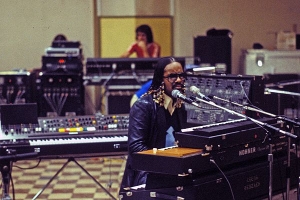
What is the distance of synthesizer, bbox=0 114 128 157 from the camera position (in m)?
5.62

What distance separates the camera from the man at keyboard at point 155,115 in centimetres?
450

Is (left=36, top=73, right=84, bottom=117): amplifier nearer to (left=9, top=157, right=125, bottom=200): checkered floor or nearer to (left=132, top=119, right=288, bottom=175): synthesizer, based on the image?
(left=9, top=157, right=125, bottom=200): checkered floor

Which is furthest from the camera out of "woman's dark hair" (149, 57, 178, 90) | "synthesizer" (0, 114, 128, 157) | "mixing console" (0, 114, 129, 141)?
"mixing console" (0, 114, 129, 141)

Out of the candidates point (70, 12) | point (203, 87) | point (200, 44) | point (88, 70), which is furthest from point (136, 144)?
point (70, 12)

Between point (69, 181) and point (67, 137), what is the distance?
2363 millimetres

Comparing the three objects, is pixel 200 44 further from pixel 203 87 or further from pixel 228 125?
pixel 228 125

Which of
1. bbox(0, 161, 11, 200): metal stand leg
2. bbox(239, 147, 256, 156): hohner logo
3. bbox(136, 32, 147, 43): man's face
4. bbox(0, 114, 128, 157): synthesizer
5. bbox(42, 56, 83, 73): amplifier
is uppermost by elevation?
bbox(136, 32, 147, 43): man's face

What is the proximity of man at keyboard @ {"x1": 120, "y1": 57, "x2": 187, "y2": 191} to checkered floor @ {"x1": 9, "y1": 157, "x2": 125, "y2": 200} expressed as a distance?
2.10m

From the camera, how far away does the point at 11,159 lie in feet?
15.8

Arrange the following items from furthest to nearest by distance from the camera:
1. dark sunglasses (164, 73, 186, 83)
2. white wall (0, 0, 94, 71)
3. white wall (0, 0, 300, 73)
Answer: white wall (0, 0, 300, 73), white wall (0, 0, 94, 71), dark sunglasses (164, 73, 186, 83)

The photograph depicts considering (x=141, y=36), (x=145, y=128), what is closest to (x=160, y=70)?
(x=145, y=128)

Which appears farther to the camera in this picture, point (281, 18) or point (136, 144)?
point (281, 18)

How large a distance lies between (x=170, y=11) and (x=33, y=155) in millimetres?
7496

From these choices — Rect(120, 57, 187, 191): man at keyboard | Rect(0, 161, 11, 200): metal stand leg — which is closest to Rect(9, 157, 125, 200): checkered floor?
Rect(0, 161, 11, 200): metal stand leg
